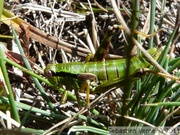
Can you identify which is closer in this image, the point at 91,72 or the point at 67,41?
the point at 91,72

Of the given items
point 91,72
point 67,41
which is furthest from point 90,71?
point 67,41

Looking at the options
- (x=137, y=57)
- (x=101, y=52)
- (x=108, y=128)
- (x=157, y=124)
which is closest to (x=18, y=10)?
(x=101, y=52)

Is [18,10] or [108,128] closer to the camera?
[108,128]

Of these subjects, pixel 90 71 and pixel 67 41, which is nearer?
pixel 90 71

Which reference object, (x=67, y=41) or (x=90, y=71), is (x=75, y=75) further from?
(x=67, y=41)

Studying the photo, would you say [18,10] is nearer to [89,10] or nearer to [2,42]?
[2,42]

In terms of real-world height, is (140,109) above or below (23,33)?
below

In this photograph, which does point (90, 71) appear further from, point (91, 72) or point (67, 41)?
point (67, 41)

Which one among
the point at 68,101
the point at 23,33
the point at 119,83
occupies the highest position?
the point at 23,33
